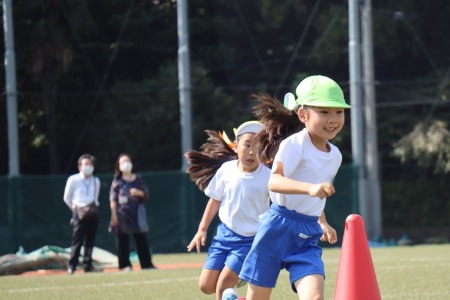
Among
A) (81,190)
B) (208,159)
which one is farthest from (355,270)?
(81,190)

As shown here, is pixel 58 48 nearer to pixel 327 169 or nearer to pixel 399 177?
pixel 399 177

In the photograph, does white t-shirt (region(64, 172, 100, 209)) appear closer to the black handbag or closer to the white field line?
the black handbag

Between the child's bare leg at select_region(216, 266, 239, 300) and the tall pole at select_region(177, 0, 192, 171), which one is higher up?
the tall pole at select_region(177, 0, 192, 171)

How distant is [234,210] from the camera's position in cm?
923

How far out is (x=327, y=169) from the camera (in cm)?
725

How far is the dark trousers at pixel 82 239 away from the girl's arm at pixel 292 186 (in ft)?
31.8

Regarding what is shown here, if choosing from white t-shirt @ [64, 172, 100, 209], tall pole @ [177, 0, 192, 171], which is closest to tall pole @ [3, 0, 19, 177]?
tall pole @ [177, 0, 192, 171]

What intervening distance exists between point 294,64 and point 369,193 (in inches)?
201

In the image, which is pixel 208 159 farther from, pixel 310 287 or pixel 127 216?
pixel 127 216

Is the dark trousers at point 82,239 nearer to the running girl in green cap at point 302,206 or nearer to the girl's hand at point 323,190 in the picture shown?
the running girl in green cap at point 302,206

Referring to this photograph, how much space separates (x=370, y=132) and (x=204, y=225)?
1746 cm

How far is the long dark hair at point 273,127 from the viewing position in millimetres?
7871

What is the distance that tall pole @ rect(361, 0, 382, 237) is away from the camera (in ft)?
84.5

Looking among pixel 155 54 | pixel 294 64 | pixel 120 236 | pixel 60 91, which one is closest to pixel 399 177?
pixel 294 64
